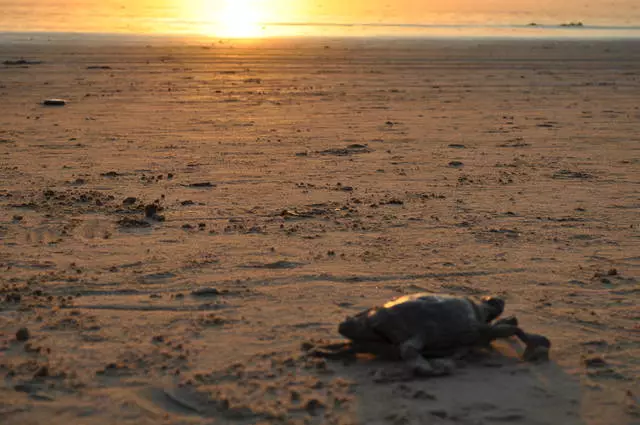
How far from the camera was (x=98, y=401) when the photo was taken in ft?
15.0

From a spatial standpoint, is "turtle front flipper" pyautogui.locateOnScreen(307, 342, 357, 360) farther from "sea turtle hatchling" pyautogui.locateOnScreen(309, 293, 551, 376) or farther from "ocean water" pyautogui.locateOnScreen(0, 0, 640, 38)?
"ocean water" pyautogui.locateOnScreen(0, 0, 640, 38)

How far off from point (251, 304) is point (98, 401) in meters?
1.55

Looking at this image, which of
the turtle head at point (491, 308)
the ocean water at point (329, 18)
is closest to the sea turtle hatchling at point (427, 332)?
the turtle head at point (491, 308)

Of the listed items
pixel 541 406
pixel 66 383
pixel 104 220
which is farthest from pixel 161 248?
pixel 541 406

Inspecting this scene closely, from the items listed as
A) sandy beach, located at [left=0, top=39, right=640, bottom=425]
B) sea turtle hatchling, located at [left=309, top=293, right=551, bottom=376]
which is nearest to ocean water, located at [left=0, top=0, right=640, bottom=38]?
sandy beach, located at [left=0, top=39, right=640, bottom=425]

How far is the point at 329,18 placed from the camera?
59.0m

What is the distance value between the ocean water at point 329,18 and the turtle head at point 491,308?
3516cm

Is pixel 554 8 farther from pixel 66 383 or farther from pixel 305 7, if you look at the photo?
pixel 66 383

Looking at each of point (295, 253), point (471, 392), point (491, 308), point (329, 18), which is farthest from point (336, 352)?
point (329, 18)

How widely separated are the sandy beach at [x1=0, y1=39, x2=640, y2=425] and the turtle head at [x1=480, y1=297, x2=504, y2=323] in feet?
0.74

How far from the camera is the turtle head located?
5.14 meters

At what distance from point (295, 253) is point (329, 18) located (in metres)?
53.7

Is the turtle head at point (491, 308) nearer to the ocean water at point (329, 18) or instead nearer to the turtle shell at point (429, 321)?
the turtle shell at point (429, 321)

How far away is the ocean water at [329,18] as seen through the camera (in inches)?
1758
